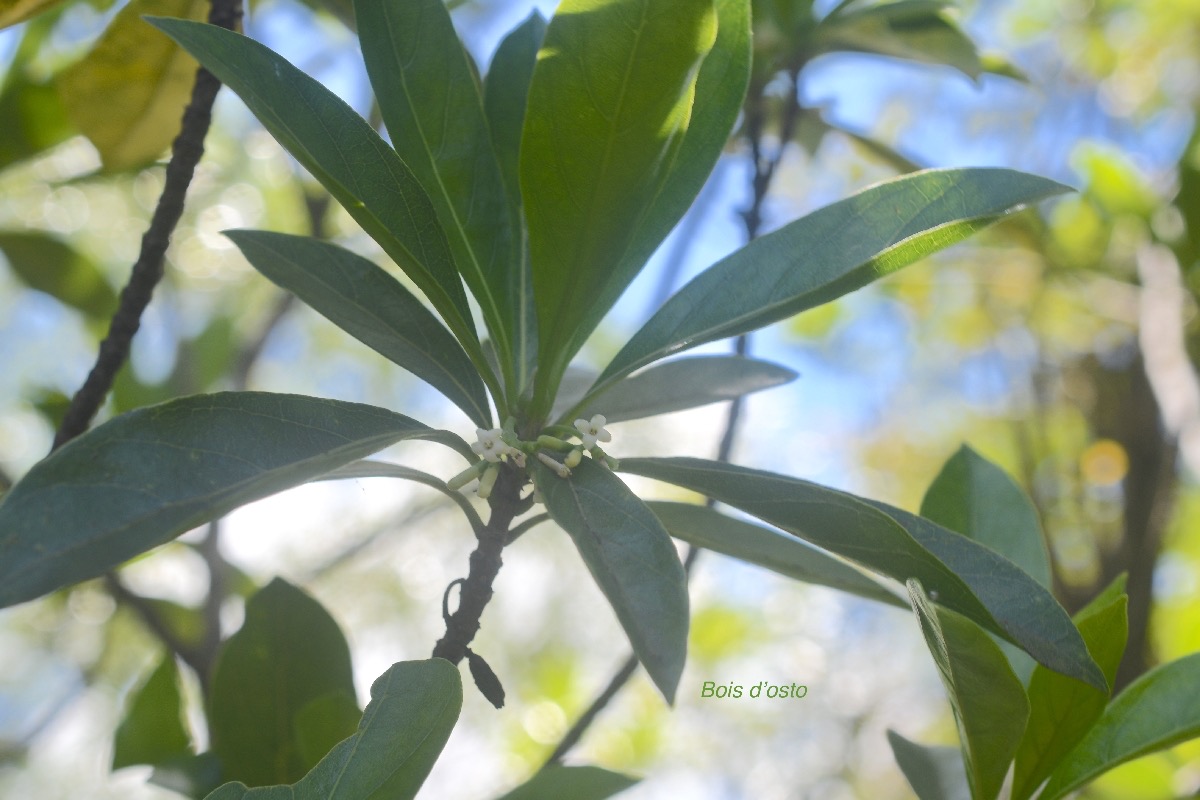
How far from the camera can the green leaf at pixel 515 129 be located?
30.4 inches

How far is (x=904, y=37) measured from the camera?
1196mm

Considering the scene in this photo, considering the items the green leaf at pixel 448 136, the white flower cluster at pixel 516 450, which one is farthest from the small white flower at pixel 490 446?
the green leaf at pixel 448 136

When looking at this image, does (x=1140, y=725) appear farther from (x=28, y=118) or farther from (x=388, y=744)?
(x=28, y=118)

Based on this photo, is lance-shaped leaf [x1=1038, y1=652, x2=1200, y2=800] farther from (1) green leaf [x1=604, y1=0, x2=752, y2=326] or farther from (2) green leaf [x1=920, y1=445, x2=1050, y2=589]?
(1) green leaf [x1=604, y1=0, x2=752, y2=326]

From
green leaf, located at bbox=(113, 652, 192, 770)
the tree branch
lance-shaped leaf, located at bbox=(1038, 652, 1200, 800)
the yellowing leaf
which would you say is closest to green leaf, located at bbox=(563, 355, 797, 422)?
the tree branch

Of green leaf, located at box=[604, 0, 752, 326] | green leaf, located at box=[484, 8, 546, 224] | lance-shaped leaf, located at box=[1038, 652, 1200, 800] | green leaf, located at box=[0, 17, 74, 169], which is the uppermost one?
green leaf, located at box=[0, 17, 74, 169]

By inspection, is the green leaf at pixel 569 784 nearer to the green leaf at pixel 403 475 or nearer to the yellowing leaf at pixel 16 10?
the green leaf at pixel 403 475

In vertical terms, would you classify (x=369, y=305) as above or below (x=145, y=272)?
below

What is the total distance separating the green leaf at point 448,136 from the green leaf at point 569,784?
33 centimetres

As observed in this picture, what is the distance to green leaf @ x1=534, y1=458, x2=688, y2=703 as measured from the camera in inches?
18.6

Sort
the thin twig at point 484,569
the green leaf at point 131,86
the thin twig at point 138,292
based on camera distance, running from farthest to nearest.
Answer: the green leaf at point 131,86, the thin twig at point 138,292, the thin twig at point 484,569

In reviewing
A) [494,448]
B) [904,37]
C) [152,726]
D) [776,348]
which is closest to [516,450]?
[494,448]

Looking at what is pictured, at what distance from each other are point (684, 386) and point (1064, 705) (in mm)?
409

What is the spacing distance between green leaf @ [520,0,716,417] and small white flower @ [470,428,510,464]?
12 cm
